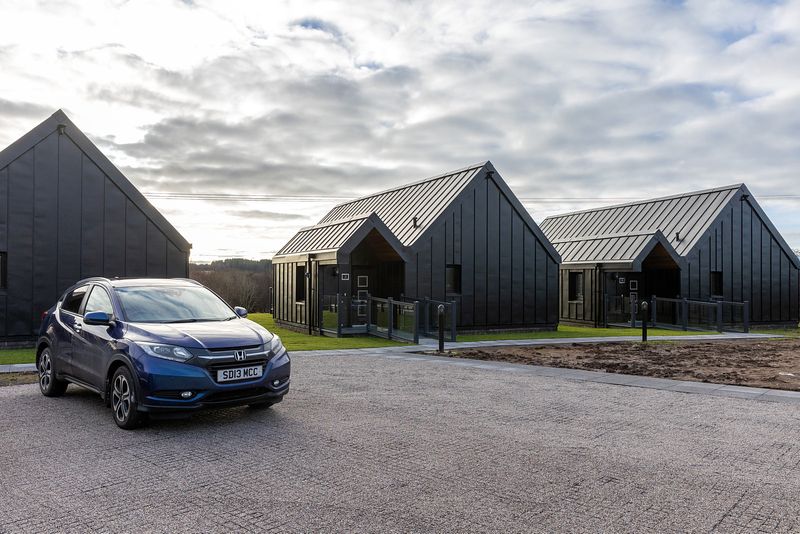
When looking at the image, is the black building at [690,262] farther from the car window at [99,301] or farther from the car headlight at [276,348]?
the car window at [99,301]

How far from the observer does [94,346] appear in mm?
7832

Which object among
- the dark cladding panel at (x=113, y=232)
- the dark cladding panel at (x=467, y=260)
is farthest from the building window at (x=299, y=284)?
the dark cladding panel at (x=113, y=232)

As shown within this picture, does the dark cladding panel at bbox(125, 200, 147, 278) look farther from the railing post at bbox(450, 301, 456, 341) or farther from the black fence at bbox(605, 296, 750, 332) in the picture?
the black fence at bbox(605, 296, 750, 332)

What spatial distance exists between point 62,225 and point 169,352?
1214 centimetres

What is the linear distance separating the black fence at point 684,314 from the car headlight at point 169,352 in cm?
2210

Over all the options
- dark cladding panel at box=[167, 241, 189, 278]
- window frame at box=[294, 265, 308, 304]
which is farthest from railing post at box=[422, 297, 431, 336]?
dark cladding panel at box=[167, 241, 189, 278]

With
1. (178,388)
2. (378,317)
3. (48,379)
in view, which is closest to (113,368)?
(178,388)

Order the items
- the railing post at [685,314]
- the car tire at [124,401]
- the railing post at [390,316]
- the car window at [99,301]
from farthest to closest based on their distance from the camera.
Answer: the railing post at [685,314] < the railing post at [390,316] < the car window at [99,301] < the car tire at [124,401]

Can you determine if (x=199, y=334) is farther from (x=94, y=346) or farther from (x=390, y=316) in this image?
(x=390, y=316)

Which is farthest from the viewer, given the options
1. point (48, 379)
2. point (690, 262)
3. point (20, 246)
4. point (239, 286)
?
point (239, 286)

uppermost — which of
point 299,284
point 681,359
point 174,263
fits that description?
point 174,263

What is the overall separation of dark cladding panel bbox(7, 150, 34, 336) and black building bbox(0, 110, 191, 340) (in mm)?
23

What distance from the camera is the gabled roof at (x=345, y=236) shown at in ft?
65.4

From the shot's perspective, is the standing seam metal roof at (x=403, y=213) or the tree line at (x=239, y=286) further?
the tree line at (x=239, y=286)
